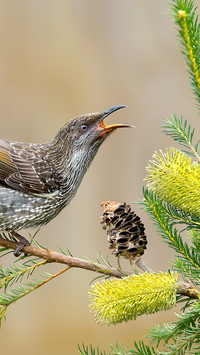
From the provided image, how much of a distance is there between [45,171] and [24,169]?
11 centimetres

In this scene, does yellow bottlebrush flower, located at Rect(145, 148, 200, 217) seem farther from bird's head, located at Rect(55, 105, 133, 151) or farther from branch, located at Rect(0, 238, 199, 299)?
bird's head, located at Rect(55, 105, 133, 151)

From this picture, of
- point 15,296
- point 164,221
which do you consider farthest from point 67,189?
point 164,221

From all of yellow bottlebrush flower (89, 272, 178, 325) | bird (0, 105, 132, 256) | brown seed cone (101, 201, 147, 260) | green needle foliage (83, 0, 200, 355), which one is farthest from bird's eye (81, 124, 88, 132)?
yellow bottlebrush flower (89, 272, 178, 325)

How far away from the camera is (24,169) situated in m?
2.38

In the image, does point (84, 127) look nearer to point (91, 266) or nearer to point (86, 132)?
point (86, 132)

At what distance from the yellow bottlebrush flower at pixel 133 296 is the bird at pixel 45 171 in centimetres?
118

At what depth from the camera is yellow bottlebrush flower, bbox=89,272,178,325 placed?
3.28ft

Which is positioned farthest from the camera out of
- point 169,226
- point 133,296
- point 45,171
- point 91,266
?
point 45,171

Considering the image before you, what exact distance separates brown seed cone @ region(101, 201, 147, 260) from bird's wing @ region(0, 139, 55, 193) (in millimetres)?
980

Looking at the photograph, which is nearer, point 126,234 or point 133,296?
point 133,296

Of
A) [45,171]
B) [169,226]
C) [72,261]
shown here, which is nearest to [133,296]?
[169,226]

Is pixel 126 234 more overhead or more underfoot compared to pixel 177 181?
more underfoot

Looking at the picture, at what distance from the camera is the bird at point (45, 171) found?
219 cm

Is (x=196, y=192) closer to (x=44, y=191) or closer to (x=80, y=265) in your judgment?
(x=80, y=265)
